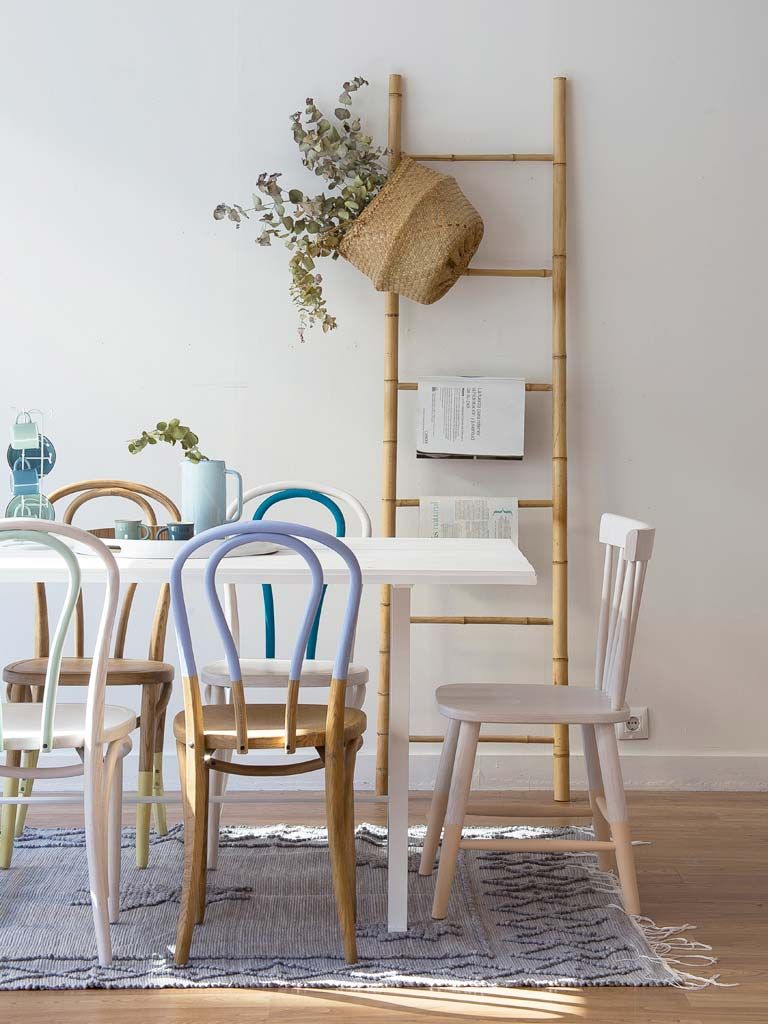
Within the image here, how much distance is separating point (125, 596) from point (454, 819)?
43.5 inches

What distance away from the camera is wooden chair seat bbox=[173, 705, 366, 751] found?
204 centimetres

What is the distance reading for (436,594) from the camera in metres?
3.38

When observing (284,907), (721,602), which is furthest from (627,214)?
(284,907)

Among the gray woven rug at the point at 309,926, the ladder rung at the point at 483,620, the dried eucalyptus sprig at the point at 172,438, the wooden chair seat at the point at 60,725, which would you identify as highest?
the dried eucalyptus sprig at the point at 172,438

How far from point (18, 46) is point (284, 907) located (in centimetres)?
253

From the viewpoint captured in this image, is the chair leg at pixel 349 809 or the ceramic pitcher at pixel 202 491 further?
the ceramic pitcher at pixel 202 491

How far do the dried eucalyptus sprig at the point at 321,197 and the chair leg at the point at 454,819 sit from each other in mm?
1368

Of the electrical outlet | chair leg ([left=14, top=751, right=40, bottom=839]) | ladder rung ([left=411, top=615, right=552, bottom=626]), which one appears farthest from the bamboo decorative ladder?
Answer: chair leg ([left=14, top=751, right=40, bottom=839])

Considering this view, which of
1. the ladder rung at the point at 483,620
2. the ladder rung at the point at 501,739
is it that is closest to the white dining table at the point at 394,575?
the ladder rung at the point at 483,620

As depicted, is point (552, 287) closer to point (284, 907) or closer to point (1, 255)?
point (1, 255)

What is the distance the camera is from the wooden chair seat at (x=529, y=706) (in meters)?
2.29

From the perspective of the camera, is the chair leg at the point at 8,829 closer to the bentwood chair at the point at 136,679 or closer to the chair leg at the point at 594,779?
the bentwood chair at the point at 136,679

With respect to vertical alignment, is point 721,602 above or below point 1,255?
below

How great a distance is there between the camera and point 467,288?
3.36m
